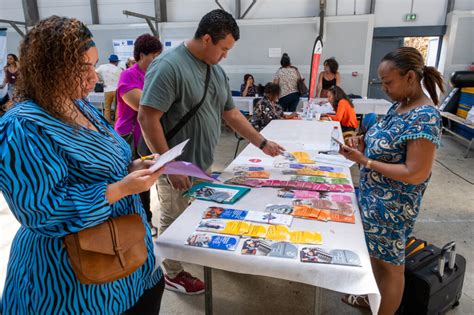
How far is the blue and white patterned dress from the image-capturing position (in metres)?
1.34

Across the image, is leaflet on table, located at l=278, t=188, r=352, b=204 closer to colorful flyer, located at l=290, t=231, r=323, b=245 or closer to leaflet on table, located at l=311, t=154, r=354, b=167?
colorful flyer, located at l=290, t=231, r=323, b=245

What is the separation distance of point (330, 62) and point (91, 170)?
5024mm

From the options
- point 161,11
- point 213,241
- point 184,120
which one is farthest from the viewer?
point 161,11

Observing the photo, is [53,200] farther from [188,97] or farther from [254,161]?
[254,161]

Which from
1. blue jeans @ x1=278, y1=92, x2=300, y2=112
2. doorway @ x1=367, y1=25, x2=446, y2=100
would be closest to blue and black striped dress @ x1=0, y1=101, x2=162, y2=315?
blue jeans @ x1=278, y1=92, x2=300, y2=112

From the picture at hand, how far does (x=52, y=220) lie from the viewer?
2.63ft

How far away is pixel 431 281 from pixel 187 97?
5.01 ft

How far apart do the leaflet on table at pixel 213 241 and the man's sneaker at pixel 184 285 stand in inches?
35.7

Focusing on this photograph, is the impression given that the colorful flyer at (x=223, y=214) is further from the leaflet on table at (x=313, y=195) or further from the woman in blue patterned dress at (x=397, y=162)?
the woman in blue patterned dress at (x=397, y=162)

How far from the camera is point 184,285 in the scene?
1977mm

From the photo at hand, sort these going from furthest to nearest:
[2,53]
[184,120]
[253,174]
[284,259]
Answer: [2,53] < [253,174] < [184,120] < [284,259]

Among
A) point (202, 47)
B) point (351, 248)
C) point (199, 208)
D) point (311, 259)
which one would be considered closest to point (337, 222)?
point (351, 248)

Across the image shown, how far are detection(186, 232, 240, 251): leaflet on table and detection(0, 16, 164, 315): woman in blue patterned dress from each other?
27 centimetres

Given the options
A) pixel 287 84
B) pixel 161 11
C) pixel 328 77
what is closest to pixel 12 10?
pixel 161 11
